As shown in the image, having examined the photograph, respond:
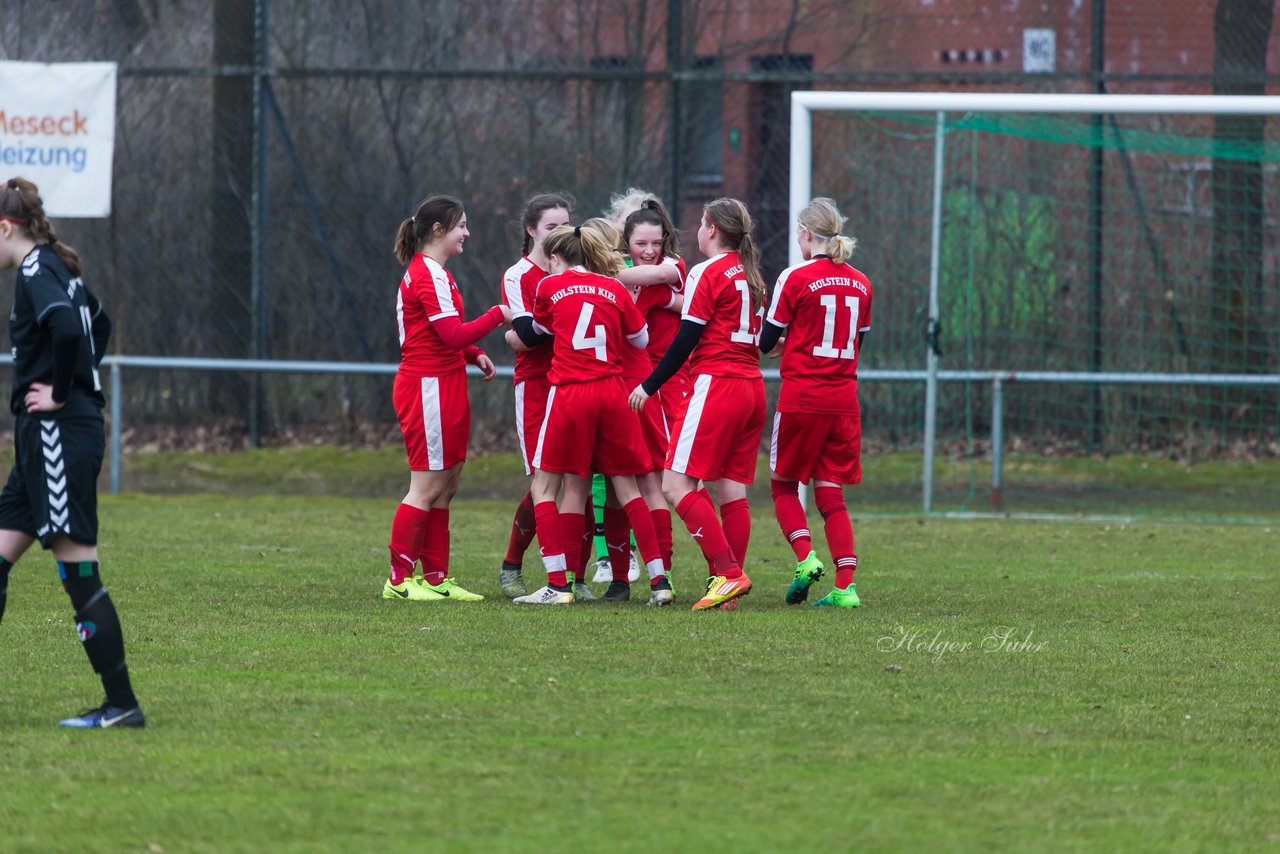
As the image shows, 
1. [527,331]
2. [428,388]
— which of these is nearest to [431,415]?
[428,388]

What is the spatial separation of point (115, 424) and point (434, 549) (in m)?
6.23

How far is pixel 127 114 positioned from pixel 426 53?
2.77 m

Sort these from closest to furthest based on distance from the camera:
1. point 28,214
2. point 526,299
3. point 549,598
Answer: point 28,214
point 549,598
point 526,299

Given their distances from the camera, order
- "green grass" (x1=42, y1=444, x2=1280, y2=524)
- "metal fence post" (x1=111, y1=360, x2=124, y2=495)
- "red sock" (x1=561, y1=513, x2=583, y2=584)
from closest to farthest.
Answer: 1. "red sock" (x1=561, y1=513, x2=583, y2=584)
2. "metal fence post" (x1=111, y1=360, x2=124, y2=495)
3. "green grass" (x1=42, y1=444, x2=1280, y2=524)

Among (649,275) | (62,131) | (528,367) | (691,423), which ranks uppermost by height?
(62,131)

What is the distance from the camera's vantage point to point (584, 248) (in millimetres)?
7867

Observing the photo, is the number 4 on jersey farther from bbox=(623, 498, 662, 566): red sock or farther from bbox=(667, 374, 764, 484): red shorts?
bbox=(623, 498, 662, 566): red sock

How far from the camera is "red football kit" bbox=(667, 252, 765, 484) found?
25.7 ft

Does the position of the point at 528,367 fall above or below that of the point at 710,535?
above

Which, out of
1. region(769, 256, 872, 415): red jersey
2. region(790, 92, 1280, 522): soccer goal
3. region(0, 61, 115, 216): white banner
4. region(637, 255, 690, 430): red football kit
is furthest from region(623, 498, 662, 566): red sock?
region(0, 61, 115, 216): white banner

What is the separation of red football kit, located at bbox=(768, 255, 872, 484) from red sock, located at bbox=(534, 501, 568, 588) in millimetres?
1086

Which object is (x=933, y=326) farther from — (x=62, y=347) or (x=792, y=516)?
(x=62, y=347)

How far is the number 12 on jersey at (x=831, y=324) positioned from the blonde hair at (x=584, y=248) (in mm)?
1001

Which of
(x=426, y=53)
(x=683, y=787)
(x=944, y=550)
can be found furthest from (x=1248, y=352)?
(x=683, y=787)
